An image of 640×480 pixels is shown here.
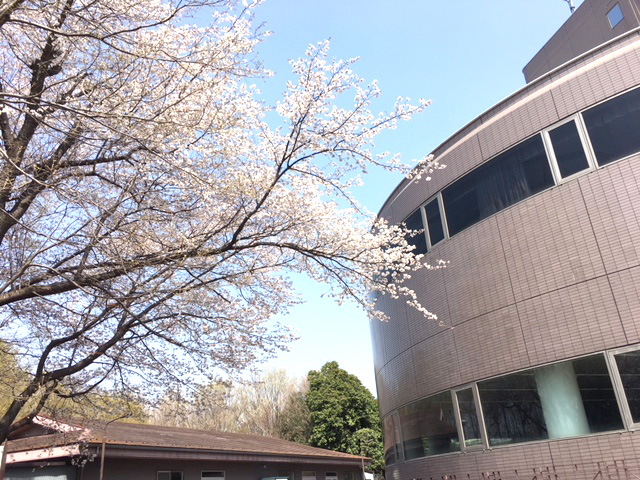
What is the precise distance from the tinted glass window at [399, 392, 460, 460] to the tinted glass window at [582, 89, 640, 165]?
14.5 feet

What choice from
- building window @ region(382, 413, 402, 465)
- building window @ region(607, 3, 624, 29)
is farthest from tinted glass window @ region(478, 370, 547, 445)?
building window @ region(607, 3, 624, 29)

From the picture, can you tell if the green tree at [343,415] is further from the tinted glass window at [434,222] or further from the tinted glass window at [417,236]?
the tinted glass window at [434,222]

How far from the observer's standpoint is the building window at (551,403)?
20.4 ft

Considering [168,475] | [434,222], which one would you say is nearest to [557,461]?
[434,222]

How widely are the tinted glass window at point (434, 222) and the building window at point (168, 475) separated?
8394 mm

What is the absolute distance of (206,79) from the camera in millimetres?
5883

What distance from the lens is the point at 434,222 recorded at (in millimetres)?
9383

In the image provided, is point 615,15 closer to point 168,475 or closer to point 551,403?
point 551,403

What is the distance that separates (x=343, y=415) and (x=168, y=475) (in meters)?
19.6

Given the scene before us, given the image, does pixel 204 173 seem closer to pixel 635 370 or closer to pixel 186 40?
pixel 186 40

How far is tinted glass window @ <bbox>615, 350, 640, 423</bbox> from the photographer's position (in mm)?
5875

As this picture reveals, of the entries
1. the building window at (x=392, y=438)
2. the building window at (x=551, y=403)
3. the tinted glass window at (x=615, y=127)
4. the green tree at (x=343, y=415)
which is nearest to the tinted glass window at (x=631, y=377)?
the building window at (x=551, y=403)

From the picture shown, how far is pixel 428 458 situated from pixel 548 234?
4407 mm

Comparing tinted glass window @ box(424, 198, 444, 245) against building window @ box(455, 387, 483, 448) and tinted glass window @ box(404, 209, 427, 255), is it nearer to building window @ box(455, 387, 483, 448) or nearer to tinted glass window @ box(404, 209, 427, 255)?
tinted glass window @ box(404, 209, 427, 255)
